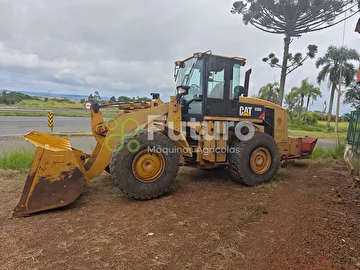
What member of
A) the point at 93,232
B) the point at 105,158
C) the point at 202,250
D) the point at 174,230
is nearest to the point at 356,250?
the point at 202,250

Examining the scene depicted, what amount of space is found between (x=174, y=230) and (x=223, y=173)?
365 centimetres

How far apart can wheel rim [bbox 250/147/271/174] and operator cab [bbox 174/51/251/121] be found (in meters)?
0.97

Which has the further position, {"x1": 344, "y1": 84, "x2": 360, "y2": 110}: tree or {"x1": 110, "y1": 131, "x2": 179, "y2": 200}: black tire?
{"x1": 344, "y1": 84, "x2": 360, "y2": 110}: tree

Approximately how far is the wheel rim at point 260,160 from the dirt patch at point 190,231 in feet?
1.79

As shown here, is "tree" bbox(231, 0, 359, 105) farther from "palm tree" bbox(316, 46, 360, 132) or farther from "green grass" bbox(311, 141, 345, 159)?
"palm tree" bbox(316, 46, 360, 132)

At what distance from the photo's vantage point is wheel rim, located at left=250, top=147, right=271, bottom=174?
5824 millimetres

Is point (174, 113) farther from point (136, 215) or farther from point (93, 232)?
point (93, 232)

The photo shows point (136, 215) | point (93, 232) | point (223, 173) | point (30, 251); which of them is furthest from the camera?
point (223, 173)

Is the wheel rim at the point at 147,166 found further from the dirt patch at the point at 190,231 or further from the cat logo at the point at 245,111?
the cat logo at the point at 245,111

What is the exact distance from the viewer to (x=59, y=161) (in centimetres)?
407

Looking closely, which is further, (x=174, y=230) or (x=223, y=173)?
(x=223, y=173)

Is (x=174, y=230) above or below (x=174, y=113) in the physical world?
below

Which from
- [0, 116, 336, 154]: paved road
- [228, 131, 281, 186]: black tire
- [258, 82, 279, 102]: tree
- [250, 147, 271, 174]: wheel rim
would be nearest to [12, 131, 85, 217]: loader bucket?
[228, 131, 281, 186]: black tire

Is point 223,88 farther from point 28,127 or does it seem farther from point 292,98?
point 292,98
